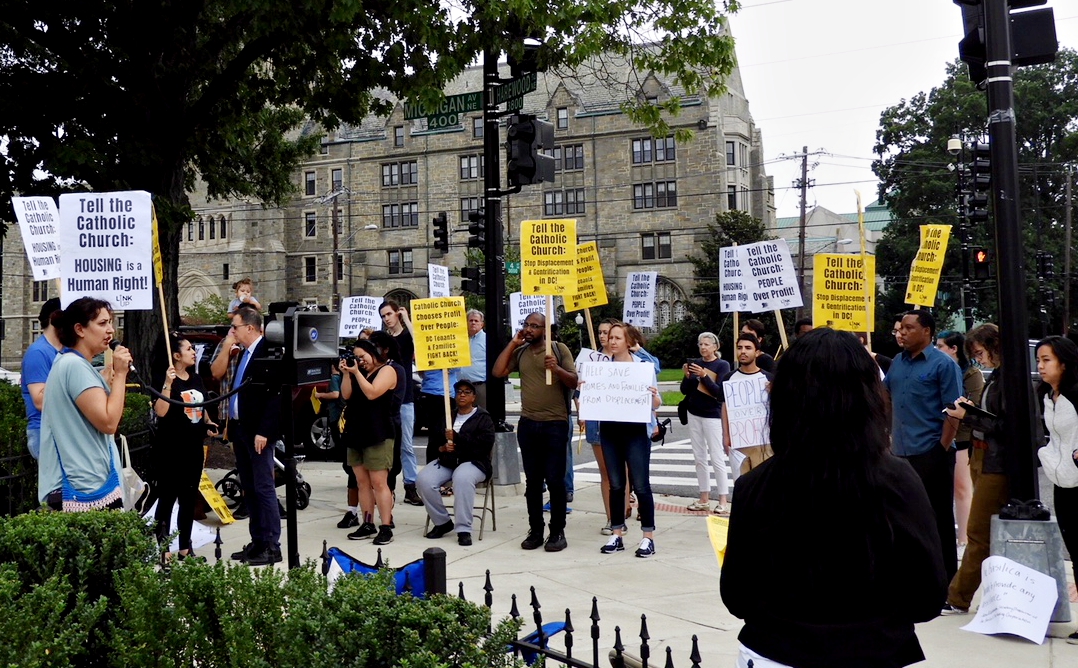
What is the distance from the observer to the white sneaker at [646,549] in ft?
26.9

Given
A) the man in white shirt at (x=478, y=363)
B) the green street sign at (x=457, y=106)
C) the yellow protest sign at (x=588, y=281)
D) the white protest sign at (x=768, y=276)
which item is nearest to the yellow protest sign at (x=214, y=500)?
the man in white shirt at (x=478, y=363)

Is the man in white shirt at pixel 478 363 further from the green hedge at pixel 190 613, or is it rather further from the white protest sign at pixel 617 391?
the green hedge at pixel 190 613

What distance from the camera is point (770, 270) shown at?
1054 cm

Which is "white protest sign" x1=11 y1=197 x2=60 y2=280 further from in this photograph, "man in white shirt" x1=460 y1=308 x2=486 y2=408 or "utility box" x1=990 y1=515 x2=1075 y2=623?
"utility box" x1=990 y1=515 x2=1075 y2=623

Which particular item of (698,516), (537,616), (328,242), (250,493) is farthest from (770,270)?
(328,242)

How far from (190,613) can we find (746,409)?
5.26 metres

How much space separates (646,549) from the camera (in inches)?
323

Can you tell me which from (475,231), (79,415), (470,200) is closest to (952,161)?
(470,200)

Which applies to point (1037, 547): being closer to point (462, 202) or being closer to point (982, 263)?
point (982, 263)

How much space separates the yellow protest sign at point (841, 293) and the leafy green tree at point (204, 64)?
14.8 feet

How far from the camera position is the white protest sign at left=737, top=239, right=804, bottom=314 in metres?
10.4

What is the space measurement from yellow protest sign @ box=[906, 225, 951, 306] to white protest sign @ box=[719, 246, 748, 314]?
165 centimetres

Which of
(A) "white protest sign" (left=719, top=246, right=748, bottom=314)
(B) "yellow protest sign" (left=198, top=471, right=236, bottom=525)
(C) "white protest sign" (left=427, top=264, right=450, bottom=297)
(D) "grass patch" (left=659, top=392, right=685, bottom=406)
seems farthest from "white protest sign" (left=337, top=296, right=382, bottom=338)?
(D) "grass patch" (left=659, top=392, right=685, bottom=406)

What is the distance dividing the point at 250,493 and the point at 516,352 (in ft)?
8.45
